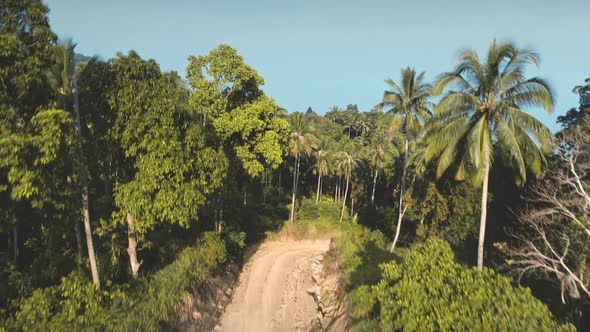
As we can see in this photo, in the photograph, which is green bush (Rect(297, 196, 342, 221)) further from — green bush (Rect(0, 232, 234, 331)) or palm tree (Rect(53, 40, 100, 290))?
palm tree (Rect(53, 40, 100, 290))

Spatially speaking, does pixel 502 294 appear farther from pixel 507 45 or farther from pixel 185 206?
pixel 185 206

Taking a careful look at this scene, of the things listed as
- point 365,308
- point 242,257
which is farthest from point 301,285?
point 365,308

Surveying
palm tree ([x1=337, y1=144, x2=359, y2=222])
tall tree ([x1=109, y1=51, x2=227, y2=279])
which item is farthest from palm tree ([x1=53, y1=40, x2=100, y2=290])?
palm tree ([x1=337, y1=144, x2=359, y2=222])

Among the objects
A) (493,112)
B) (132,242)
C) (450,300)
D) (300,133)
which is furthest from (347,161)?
(450,300)

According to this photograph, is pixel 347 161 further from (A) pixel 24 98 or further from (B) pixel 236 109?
(A) pixel 24 98

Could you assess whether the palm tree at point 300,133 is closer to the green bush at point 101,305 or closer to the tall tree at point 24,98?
the green bush at point 101,305

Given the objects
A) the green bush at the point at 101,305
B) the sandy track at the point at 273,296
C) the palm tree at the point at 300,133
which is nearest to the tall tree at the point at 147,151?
the green bush at the point at 101,305
